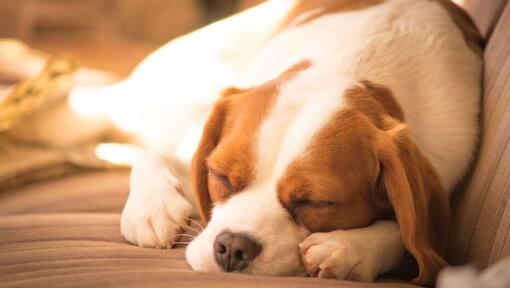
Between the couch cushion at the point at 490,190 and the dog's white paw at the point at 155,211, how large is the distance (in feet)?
2.48

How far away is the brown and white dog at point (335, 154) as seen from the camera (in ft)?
5.58

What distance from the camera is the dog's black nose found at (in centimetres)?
165

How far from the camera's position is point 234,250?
1659mm

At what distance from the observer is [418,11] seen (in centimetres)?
237

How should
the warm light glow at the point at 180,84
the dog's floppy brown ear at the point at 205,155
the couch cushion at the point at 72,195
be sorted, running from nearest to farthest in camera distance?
the dog's floppy brown ear at the point at 205,155 → the couch cushion at the point at 72,195 → the warm light glow at the point at 180,84

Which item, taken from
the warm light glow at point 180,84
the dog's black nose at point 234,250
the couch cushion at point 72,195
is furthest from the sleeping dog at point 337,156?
the warm light glow at point 180,84

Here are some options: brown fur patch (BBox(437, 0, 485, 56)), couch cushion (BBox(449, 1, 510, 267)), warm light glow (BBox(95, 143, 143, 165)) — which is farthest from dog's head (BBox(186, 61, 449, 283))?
warm light glow (BBox(95, 143, 143, 165))

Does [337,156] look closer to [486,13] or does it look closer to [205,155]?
[205,155]

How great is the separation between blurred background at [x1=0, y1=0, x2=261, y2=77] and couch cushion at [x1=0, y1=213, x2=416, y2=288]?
5.10 meters

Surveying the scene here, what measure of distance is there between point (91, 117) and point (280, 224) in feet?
5.17

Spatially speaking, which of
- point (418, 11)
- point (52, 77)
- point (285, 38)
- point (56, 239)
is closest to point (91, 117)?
point (52, 77)

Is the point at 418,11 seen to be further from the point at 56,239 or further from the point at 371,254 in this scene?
the point at 56,239

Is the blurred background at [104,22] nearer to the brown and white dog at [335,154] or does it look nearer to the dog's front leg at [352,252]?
the brown and white dog at [335,154]

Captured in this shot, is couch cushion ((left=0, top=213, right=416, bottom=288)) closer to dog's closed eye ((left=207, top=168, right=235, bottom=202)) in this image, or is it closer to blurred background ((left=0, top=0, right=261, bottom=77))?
dog's closed eye ((left=207, top=168, right=235, bottom=202))
